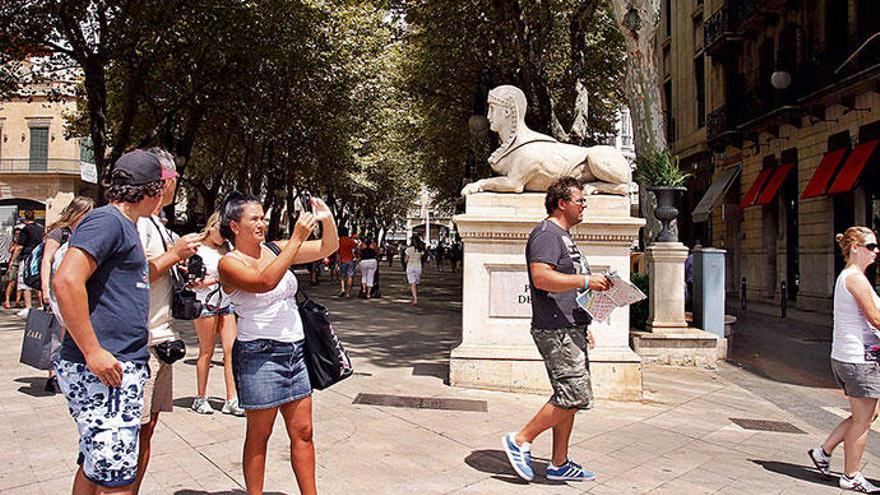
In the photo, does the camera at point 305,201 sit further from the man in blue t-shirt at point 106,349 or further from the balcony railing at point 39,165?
the balcony railing at point 39,165

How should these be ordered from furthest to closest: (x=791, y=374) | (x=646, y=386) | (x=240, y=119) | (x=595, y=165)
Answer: (x=240, y=119)
(x=791, y=374)
(x=646, y=386)
(x=595, y=165)

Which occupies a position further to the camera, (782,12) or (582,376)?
(782,12)

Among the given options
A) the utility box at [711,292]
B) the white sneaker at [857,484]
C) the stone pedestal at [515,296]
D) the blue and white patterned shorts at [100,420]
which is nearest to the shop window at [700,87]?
the utility box at [711,292]

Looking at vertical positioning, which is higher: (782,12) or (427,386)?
(782,12)

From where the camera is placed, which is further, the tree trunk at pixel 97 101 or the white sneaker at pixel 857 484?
the tree trunk at pixel 97 101

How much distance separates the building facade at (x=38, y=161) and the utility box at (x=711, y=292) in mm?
42268

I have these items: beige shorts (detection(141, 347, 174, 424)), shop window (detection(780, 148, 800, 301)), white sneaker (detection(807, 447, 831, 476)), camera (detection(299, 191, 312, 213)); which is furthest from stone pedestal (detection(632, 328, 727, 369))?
shop window (detection(780, 148, 800, 301))

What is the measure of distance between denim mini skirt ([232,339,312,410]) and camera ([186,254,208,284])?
0.44m

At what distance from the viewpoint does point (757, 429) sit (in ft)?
21.5

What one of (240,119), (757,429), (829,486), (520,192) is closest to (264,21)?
(240,119)

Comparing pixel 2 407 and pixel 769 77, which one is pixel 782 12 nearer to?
pixel 769 77

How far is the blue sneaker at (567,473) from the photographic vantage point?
178 inches

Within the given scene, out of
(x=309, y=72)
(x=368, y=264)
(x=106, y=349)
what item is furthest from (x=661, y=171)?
(x=309, y=72)

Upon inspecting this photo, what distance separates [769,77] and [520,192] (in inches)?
738
